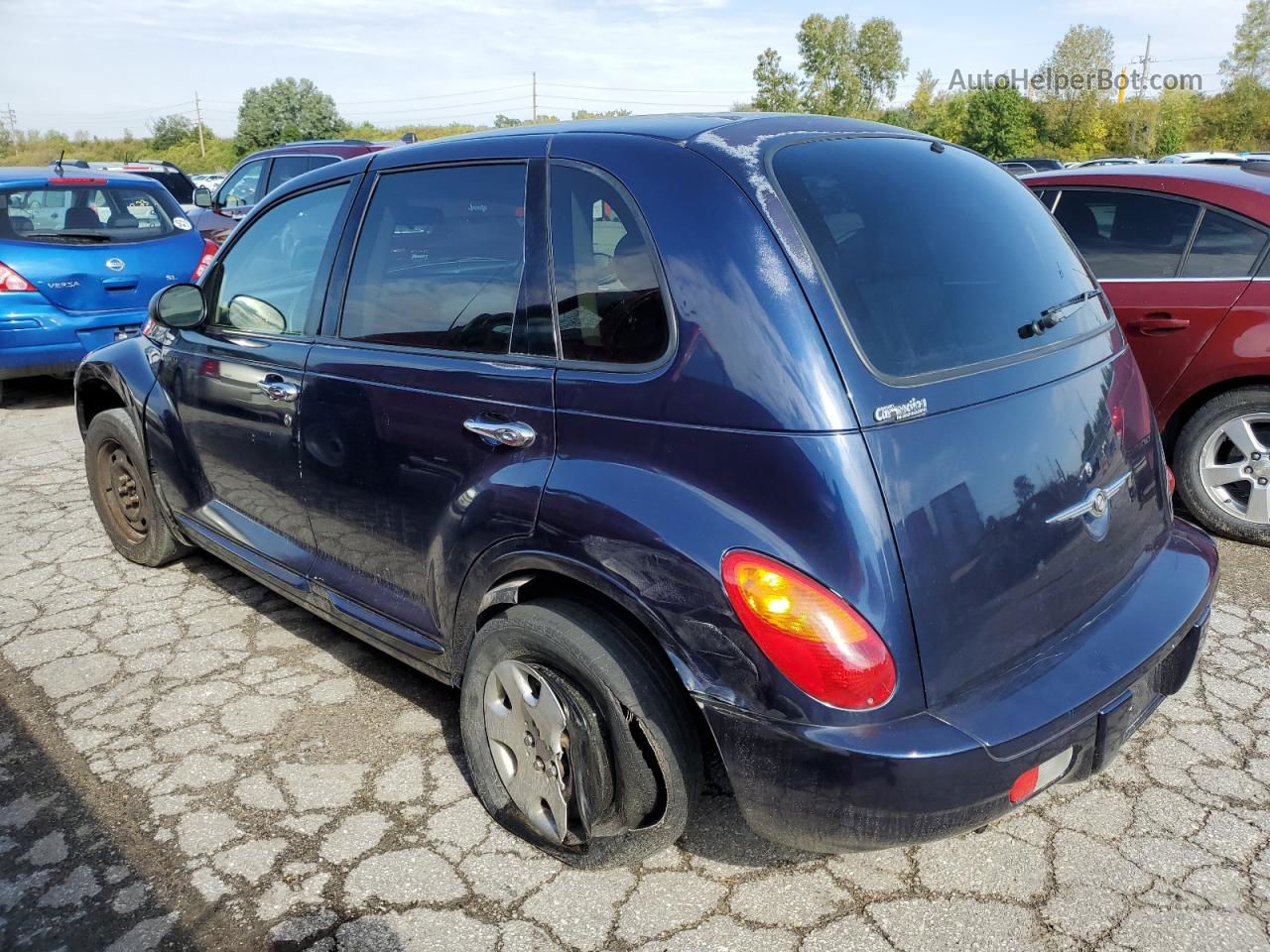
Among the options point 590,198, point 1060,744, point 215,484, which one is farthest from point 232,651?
point 1060,744

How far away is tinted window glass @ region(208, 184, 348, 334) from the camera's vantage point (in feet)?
10.3

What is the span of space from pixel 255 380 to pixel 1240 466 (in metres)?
4.03

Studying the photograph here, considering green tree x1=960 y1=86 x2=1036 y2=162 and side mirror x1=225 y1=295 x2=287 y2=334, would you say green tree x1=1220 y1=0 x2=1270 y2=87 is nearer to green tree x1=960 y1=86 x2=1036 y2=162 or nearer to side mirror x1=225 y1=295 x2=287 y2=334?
green tree x1=960 y1=86 x2=1036 y2=162

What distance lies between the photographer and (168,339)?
12.6 feet

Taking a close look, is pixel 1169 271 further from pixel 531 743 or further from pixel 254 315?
pixel 254 315

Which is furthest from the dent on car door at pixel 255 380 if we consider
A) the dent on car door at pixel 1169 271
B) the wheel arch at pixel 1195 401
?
the wheel arch at pixel 1195 401

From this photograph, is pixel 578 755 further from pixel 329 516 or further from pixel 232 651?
pixel 232 651

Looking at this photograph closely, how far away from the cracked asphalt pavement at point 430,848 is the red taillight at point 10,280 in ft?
15.1

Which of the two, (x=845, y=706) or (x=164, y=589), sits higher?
(x=845, y=706)

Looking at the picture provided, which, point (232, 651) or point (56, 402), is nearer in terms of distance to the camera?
point (232, 651)

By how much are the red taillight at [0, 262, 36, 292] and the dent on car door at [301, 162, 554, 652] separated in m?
5.51

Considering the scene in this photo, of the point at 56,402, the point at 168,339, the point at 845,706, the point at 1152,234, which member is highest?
the point at 1152,234

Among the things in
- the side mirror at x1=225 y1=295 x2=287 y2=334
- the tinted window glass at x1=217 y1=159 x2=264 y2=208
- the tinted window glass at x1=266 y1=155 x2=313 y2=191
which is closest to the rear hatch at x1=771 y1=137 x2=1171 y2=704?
the side mirror at x1=225 y1=295 x2=287 y2=334

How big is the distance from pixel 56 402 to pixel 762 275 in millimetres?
7899
